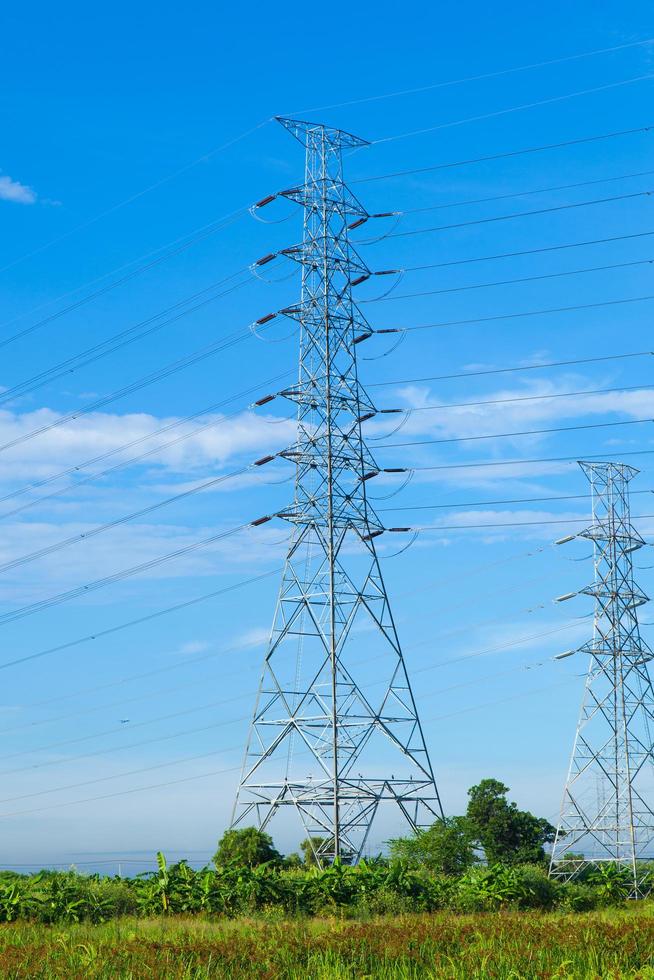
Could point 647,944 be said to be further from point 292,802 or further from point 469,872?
point 292,802

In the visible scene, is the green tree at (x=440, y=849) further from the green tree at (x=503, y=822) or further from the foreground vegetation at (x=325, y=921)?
the green tree at (x=503, y=822)

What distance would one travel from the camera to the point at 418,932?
1861 centimetres

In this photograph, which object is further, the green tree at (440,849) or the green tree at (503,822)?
the green tree at (503,822)

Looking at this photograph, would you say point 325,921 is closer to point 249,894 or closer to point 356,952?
point 249,894

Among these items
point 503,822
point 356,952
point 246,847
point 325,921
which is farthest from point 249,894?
point 503,822

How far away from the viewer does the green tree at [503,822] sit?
181ft

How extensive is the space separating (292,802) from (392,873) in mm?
11834

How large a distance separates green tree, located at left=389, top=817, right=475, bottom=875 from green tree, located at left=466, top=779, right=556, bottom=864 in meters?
13.9

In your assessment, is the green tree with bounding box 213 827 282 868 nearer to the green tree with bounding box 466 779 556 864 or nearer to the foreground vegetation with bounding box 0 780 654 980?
the foreground vegetation with bounding box 0 780 654 980

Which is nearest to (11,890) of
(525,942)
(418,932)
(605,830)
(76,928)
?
(76,928)

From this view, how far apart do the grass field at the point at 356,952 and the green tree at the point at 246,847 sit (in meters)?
19.4

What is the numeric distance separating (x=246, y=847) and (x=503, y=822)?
66.2 feet

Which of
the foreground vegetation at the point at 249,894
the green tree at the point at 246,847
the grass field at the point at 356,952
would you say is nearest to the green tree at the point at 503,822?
the green tree at the point at 246,847

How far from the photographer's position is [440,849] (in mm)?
39969
